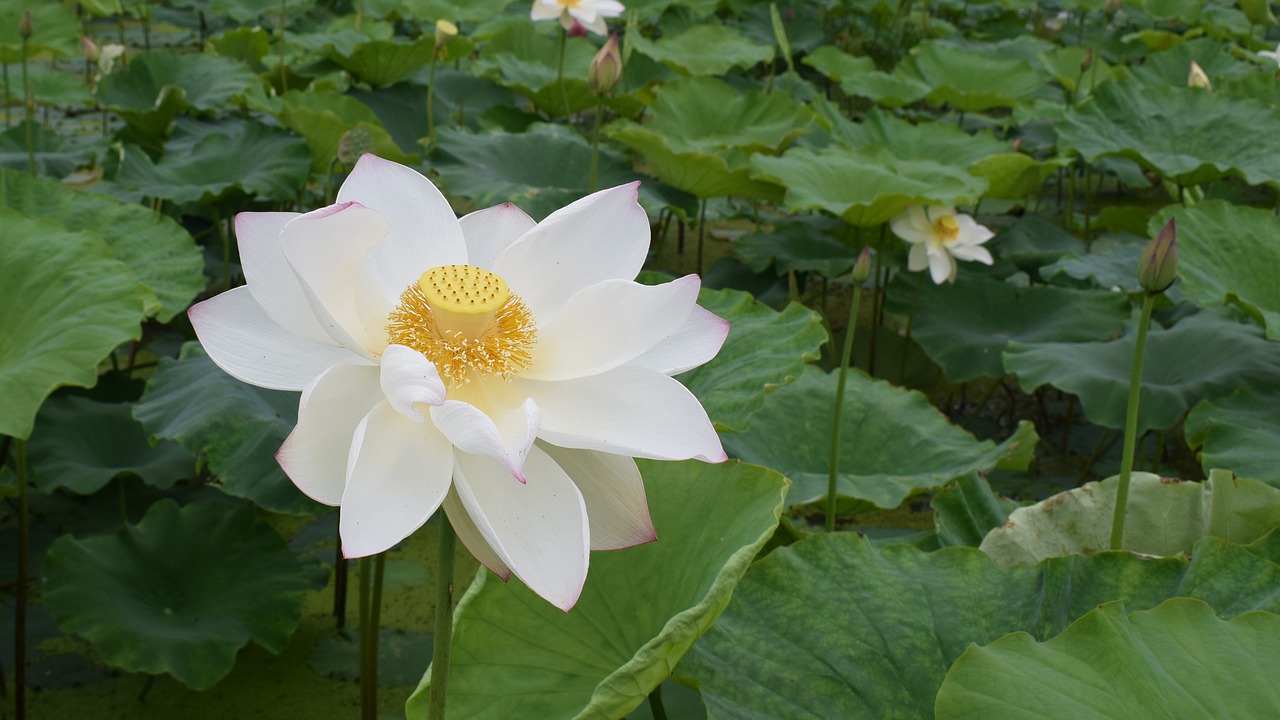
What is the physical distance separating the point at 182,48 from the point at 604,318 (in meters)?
5.80

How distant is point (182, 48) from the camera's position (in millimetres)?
5746

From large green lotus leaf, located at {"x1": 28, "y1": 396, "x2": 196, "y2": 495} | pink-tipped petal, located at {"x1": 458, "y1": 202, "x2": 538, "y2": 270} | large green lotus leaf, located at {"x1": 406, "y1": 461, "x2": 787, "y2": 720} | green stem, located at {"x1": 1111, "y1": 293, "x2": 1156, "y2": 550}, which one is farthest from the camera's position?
large green lotus leaf, located at {"x1": 28, "y1": 396, "x2": 196, "y2": 495}

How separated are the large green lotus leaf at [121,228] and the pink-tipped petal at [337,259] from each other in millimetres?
1276

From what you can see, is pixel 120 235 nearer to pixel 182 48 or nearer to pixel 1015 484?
pixel 1015 484

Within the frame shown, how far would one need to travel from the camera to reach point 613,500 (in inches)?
27.3

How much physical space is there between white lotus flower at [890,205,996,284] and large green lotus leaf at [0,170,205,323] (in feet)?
4.65

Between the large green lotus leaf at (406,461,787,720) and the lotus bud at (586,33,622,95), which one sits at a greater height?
the lotus bud at (586,33,622,95)

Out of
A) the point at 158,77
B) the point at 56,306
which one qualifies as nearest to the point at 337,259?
the point at 56,306

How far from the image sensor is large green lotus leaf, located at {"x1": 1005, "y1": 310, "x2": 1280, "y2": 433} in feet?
5.85

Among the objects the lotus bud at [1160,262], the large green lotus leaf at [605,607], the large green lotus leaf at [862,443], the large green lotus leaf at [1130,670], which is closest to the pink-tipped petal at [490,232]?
the large green lotus leaf at [605,607]

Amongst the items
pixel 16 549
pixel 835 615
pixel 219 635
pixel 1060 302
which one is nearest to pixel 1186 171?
pixel 1060 302

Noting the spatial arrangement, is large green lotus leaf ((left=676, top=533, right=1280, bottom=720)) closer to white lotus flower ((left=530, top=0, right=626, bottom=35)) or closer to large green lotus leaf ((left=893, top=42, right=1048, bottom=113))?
white lotus flower ((left=530, top=0, right=626, bottom=35))

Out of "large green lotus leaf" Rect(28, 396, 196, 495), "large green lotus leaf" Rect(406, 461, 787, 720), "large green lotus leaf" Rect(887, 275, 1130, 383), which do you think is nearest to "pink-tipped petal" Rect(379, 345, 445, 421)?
"large green lotus leaf" Rect(406, 461, 787, 720)

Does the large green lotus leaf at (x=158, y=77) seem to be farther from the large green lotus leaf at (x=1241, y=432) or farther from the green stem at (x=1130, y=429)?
the green stem at (x=1130, y=429)
